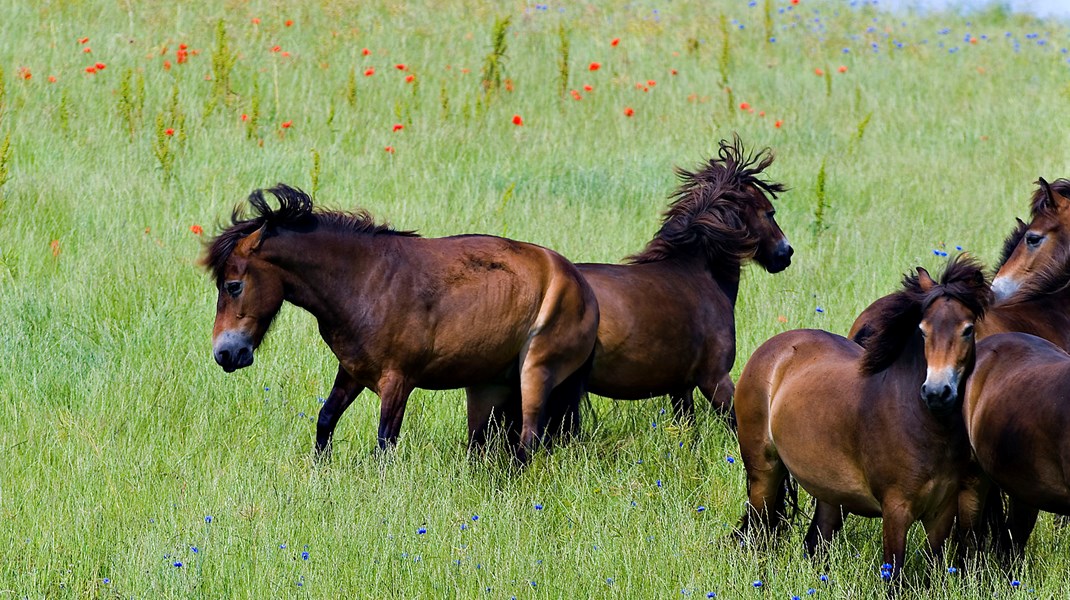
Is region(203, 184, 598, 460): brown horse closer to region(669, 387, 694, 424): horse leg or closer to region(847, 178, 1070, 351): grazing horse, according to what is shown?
region(669, 387, 694, 424): horse leg

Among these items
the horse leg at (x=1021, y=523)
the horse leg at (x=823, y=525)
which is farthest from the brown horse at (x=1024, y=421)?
the horse leg at (x=823, y=525)

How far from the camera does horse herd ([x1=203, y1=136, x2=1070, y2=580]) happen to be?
4.24m

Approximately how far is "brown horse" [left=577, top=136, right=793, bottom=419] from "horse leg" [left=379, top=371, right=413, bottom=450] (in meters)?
1.20

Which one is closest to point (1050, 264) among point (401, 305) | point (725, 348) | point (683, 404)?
point (725, 348)

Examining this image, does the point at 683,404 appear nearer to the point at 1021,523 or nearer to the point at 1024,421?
the point at 1021,523

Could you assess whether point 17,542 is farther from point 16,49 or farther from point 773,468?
point 16,49

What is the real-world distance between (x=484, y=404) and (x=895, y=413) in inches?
96.6

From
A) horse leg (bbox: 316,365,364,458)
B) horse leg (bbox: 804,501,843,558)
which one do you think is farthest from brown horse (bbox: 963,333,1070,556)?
horse leg (bbox: 316,365,364,458)

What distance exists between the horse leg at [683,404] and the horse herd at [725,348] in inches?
0.8

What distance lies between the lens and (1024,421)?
4109 millimetres

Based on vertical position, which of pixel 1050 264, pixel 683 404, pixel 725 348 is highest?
pixel 1050 264

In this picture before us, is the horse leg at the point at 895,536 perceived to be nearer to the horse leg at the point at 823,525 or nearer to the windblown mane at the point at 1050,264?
the horse leg at the point at 823,525

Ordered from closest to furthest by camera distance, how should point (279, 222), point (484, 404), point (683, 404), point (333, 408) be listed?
point (279, 222) < point (333, 408) < point (484, 404) < point (683, 404)

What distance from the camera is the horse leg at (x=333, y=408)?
5688mm
